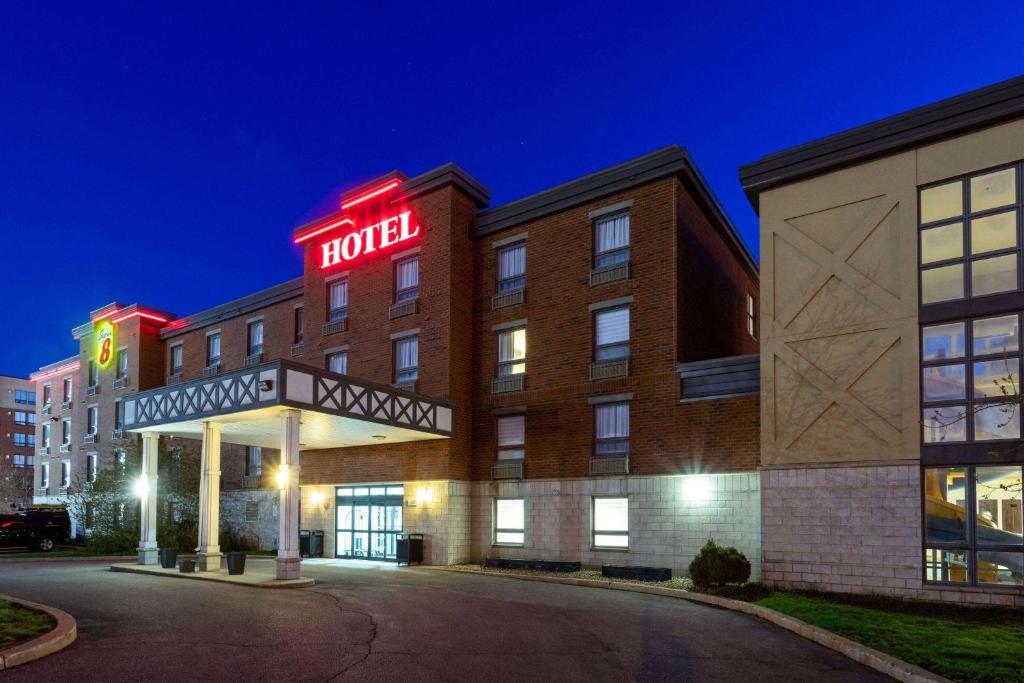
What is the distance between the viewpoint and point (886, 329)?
18.4 meters

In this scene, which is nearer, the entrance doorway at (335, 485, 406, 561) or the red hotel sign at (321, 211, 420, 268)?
the entrance doorway at (335, 485, 406, 561)

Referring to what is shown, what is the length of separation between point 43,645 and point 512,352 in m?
18.7

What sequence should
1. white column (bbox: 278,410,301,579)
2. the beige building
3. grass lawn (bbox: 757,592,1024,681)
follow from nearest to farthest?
grass lawn (bbox: 757,592,1024,681), the beige building, white column (bbox: 278,410,301,579)

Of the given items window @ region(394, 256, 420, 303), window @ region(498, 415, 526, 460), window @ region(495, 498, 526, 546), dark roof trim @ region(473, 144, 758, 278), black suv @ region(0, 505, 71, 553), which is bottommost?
black suv @ region(0, 505, 71, 553)

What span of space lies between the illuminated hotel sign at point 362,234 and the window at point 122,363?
58.3ft

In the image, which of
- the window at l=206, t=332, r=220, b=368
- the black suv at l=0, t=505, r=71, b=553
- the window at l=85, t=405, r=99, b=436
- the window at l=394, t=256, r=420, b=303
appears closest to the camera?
the window at l=394, t=256, r=420, b=303

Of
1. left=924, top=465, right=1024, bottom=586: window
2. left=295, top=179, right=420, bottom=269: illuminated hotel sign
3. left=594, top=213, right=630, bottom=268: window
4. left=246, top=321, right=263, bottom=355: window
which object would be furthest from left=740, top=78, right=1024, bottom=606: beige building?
left=246, top=321, right=263, bottom=355: window

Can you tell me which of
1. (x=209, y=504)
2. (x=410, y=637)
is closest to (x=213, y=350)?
(x=209, y=504)

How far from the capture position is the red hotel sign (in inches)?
1174

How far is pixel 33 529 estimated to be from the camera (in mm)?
36156

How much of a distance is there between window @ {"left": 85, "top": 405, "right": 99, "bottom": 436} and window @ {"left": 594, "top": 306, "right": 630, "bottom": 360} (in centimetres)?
3555

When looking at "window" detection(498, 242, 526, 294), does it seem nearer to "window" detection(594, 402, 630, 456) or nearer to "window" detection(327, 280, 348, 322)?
"window" detection(594, 402, 630, 456)

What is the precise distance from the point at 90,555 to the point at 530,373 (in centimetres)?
2031

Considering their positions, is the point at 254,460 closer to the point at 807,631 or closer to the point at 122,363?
the point at 122,363
